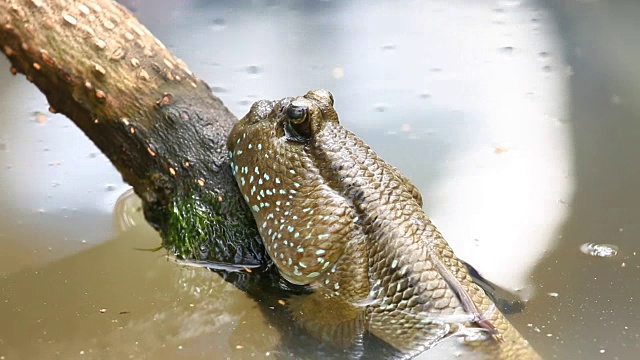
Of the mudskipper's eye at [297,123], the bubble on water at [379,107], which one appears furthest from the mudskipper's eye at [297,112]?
the bubble on water at [379,107]

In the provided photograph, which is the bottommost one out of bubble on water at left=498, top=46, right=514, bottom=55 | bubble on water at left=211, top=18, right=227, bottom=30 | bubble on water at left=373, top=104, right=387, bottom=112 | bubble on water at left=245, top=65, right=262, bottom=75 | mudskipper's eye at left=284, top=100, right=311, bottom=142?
bubble on water at left=373, top=104, right=387, bottom=112

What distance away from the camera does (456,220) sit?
2.83 metres

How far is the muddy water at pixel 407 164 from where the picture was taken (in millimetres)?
2119

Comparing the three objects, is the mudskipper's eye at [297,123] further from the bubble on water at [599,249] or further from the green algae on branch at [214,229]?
the bubble on water at [599,249]

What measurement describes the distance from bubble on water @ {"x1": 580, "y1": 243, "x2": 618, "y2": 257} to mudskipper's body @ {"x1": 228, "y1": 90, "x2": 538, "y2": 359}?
0.79 meters

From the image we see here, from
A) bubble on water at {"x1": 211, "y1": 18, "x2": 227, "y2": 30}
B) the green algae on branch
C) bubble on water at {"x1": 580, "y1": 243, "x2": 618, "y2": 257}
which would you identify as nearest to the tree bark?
the green algae on branch

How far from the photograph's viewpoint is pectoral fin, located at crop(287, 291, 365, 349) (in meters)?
2.00

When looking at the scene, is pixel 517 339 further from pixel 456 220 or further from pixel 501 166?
pixel 501 166

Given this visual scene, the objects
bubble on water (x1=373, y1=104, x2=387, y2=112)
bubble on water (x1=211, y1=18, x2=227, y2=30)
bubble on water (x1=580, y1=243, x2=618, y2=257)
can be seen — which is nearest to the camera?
bubble on water (x1=580, y1=243, x2=618, y2=257)

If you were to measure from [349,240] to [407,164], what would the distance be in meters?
1.38

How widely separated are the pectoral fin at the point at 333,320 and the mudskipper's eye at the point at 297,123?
0.53 meters

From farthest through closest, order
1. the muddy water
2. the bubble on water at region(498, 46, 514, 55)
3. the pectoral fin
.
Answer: the bubble on water at region(498, 46, 514, 55)
the muddy water
the pectoral fin

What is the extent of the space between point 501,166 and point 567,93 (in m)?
0.84

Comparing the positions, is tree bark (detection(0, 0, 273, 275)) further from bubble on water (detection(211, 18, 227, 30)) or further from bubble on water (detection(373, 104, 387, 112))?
bubble on water (detection(211, 18, 227, 30))
